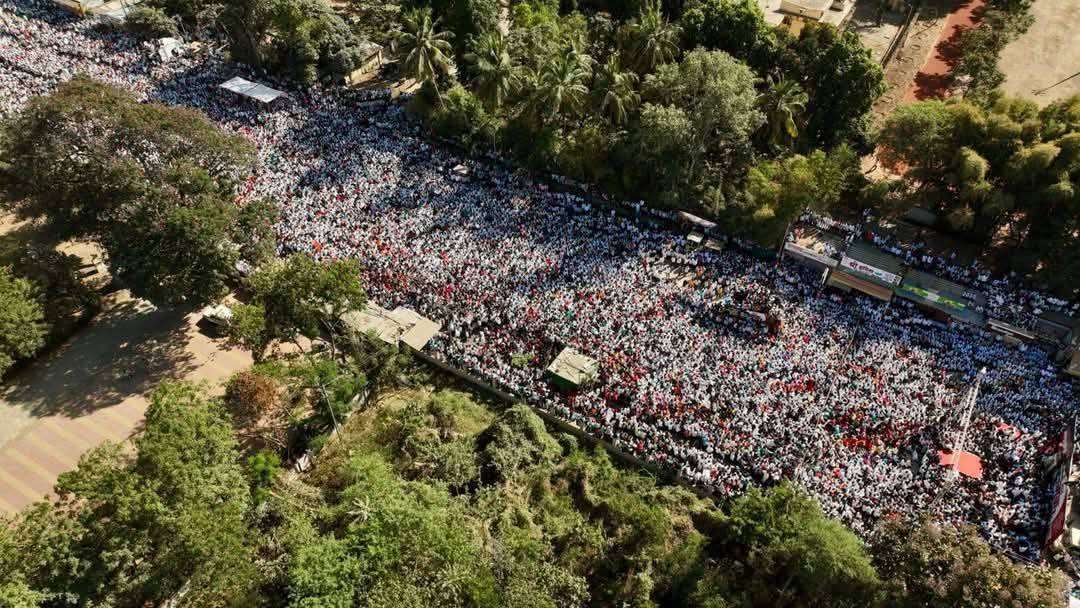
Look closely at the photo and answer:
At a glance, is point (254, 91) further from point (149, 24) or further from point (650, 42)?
point (650, 42)

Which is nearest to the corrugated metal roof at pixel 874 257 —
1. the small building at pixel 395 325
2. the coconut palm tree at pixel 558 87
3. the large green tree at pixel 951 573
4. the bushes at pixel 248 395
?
the large green tree at pixel 951 573

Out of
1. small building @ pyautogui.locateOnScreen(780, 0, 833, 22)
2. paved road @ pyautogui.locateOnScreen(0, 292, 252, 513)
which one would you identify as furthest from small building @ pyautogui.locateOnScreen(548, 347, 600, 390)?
small building @ pyautogui.locateOnScreen(780, 0, 833, 22)

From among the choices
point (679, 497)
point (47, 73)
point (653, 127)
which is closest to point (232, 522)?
point (679, 497)

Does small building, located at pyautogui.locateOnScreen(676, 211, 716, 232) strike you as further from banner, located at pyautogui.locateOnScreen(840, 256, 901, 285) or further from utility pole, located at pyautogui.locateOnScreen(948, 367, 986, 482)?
utility pole, located at pyautogui.locateOnScreen(948, 367, 986, 482)

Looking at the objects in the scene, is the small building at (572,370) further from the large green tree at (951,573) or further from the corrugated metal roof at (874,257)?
the corrugated metal roof at (874,257)

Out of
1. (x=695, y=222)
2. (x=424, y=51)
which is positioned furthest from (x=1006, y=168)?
(x=424, y=51)

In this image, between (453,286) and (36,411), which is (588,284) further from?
(36,411)
